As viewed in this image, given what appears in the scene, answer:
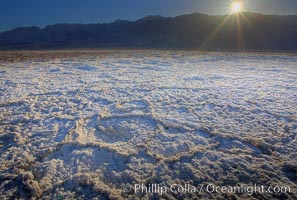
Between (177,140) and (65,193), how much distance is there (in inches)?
51.3

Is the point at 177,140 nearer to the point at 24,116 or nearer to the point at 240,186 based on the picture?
the point at 240,186

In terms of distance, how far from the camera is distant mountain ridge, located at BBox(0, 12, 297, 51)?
41.2 m

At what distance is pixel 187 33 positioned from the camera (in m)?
50.1

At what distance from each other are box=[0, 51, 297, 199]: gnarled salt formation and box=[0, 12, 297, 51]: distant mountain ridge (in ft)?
113

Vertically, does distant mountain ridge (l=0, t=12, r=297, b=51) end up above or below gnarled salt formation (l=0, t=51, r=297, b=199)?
above

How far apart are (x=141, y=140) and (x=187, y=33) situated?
51.0 metres

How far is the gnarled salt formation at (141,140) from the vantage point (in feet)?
6.25

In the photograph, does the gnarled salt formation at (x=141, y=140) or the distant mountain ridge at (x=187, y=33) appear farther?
the distant mountain ridge at (x=187, y=33)

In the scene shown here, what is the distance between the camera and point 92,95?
13.7 feet

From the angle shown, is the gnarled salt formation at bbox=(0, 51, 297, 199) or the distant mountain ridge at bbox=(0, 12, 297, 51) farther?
the distant mountain ridge at bbox=(0, 12, 297, 51)

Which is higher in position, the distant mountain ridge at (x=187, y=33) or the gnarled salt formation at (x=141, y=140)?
the distant mountain ridge at (x=187, y=33)

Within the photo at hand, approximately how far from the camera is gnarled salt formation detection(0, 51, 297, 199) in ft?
6.25

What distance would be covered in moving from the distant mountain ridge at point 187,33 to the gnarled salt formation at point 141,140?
3441 centimetres

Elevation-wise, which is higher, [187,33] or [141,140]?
[187,33]
